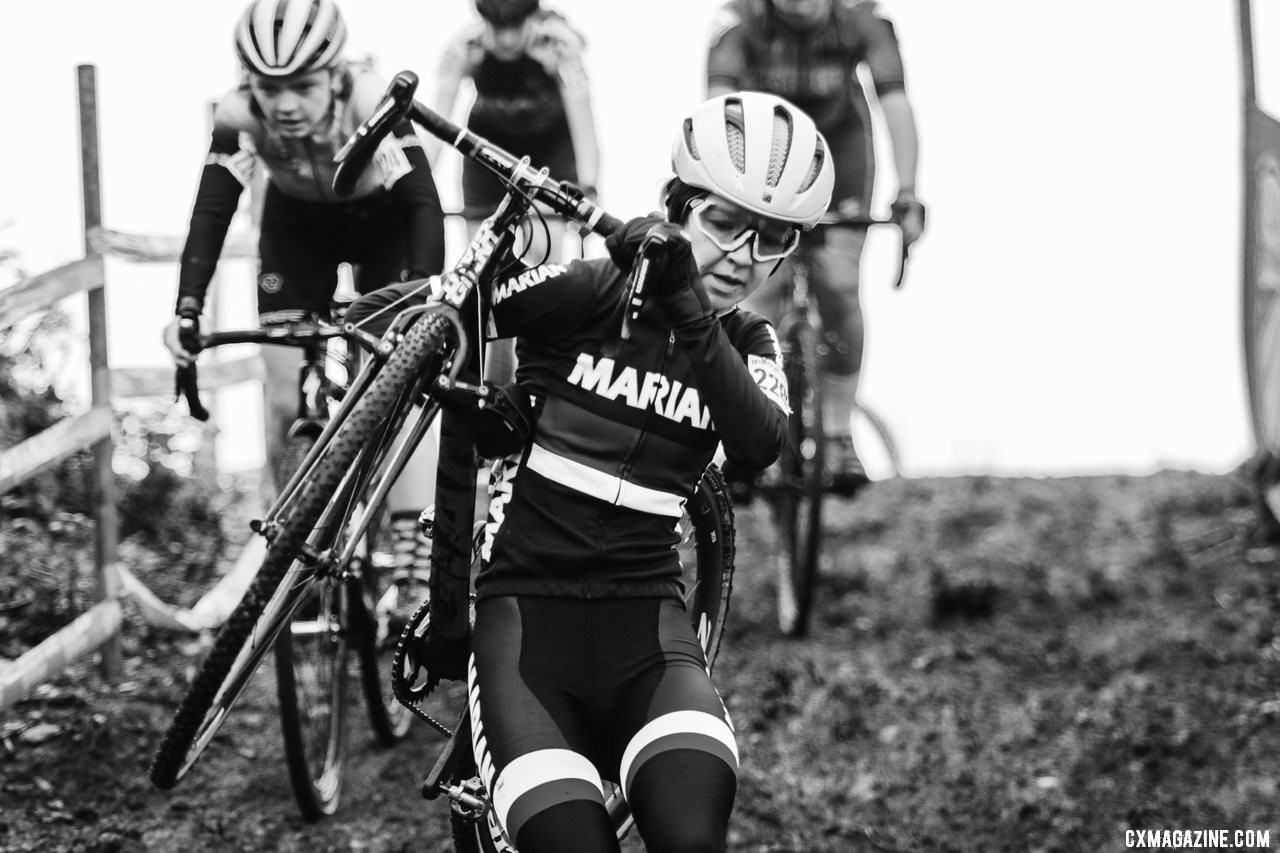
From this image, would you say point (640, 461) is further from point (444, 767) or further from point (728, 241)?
point (444, 767)

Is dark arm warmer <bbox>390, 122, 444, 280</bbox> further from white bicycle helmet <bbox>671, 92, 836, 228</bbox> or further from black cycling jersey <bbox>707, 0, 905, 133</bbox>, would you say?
black cycling jersey <bbox>707, 0, 905, 133</bbox>

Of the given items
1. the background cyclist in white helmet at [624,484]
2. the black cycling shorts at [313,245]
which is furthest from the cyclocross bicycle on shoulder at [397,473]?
the black cycling shorts at [313,245]

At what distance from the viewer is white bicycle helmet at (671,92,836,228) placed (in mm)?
3391

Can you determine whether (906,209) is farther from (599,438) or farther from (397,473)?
(397,473)

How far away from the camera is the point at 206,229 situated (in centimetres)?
480

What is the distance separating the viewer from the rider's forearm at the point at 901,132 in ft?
23.3

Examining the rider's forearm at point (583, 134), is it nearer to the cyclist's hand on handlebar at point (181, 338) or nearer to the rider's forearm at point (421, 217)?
the rider's forearm at point (421, 217)

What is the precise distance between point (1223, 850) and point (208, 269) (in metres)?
4.33

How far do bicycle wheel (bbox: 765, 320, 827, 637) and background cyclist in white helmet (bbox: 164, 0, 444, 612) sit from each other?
2329 mm

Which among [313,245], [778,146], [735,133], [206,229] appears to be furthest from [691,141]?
[313,245]

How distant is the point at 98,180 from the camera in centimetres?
608

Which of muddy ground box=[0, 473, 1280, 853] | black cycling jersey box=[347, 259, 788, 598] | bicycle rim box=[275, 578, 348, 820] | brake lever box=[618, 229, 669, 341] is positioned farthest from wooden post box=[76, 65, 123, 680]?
brake lever box=[618, 229, 669, 341]

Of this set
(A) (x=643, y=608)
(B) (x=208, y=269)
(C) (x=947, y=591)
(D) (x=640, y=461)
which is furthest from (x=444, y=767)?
(C) (x=947, y=591)

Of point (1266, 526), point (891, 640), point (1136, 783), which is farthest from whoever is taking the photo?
point (1266, 526)
